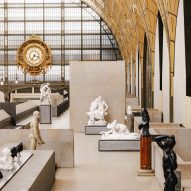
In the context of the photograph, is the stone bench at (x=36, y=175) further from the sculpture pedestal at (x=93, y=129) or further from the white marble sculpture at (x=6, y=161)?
the sculpture pedestal at (x=93, y=129)

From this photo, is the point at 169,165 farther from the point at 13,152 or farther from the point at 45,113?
the point at 45,113

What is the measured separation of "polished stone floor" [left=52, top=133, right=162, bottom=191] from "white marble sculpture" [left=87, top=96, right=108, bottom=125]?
5.78 m

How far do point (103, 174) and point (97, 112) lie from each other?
11005 millimetres

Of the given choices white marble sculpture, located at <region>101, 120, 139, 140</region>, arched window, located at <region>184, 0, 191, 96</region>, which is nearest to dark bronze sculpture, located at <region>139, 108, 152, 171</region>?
white marble sculpture, located at <region>101, 120, 139, 140</region>

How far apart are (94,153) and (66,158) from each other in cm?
306

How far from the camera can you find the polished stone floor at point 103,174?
13492 millimetres

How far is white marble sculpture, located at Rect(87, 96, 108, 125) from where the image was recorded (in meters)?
26.2

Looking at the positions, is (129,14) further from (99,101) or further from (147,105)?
(99,101)

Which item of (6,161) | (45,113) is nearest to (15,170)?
(6,161)

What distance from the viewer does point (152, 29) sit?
→ 34.2 metres

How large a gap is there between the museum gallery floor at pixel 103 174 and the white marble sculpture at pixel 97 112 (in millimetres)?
5786

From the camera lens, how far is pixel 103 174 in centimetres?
1530

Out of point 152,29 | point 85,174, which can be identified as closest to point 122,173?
point 85,174

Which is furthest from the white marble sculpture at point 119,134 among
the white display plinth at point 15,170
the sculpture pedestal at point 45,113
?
the sculpture pedestal at point 45,113
